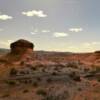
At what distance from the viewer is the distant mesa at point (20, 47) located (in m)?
63.0

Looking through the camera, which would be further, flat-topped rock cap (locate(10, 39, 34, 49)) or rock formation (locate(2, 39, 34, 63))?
flat-topped rock cap (locate(10, 39, 34, 49))

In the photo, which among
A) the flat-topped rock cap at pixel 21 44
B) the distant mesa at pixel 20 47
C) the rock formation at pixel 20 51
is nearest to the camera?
the rock formation at pixel 20 51

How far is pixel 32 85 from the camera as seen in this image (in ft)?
96.9

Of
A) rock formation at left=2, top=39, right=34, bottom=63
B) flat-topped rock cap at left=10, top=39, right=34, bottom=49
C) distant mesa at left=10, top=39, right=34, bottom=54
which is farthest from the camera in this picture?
flat-topped rock cap at left=10, top=39, right=34, bottom=49

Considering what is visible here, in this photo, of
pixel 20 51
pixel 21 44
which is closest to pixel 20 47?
pixel 21 44

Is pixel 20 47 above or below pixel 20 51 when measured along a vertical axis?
above

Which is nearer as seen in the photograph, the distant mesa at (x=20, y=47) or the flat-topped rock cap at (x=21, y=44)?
the distant mesa at (x=20, y=47)

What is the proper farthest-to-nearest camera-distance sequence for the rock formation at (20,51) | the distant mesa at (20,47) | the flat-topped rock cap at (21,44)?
the flat-topped rock cap at (21,44) → the distant mesa at (20,47) → the rock formation at (20,51)

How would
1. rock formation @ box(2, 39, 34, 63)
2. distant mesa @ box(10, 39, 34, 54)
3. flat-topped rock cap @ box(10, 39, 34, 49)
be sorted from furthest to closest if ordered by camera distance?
flat-topped rock cap @ box(10, 39, 34, 49), distant mesa @ box(10, 39, 34, 54), rock formation @ box(2, 39, 34, 63)

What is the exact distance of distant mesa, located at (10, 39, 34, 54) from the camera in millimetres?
63000

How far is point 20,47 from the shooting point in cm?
6362

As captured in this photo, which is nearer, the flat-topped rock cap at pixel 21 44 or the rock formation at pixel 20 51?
the rock formation at pixel 20 51

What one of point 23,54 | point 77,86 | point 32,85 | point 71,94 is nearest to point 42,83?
point 32,85

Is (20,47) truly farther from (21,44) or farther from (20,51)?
(20,51)
